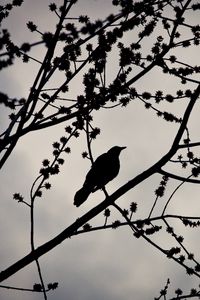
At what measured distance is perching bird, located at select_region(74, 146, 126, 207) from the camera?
271 inches

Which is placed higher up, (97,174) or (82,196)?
(97,174)

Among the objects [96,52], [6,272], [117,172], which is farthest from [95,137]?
[117,172]

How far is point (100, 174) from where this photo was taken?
7.22 metres

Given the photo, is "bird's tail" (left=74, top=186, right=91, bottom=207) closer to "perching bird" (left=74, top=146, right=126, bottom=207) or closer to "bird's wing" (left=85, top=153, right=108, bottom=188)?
"perching bird" (left=74, top=146, right=126, bottom=207)

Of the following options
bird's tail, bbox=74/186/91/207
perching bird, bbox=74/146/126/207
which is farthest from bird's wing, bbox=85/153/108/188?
bird's tail, bbox=74/186/91/207

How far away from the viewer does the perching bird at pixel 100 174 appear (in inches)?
271

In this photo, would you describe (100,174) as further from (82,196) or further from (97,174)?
(82,196)

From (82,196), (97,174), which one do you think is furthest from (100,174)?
(82,196)

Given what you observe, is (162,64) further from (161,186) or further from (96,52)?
(161,186)

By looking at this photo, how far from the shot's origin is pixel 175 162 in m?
4.12

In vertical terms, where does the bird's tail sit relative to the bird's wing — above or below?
below

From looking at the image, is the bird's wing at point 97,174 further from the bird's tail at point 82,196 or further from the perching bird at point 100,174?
the bird's tail at point 82,196

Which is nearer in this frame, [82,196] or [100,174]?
[82,196]

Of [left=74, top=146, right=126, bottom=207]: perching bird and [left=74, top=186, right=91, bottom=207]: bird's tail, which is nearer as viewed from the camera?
[left=74, top=146, right=126, bottom=207]: perching bird
